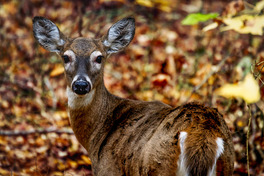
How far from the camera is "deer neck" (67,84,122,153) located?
4441mm

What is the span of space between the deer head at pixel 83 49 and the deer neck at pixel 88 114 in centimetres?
10

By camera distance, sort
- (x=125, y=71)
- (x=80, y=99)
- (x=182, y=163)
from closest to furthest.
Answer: (x=182, y=163) → (x=80, y=99) → (x=125, y=71)

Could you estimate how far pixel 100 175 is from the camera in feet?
13.0

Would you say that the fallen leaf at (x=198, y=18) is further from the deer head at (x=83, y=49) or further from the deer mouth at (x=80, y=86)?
the deer mouth at (x=80, y=86)

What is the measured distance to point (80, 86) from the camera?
13.4 feet

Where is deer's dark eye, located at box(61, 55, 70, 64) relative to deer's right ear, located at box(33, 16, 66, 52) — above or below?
below

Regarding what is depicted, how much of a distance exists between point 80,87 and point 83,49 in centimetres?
53

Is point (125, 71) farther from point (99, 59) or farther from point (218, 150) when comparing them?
point (218, 150)

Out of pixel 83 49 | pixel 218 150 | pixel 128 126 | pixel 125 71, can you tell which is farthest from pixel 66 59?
pixel 125 71

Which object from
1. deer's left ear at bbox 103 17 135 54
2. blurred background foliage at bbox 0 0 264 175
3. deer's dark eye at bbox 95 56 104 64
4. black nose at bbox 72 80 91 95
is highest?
deer's left ear at bbox 103 17 135 54

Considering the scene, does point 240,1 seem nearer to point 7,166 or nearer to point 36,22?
point 36,22

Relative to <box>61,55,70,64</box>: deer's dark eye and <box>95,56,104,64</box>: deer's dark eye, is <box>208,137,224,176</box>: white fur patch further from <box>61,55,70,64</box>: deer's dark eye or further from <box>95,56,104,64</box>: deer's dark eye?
<box>61,55,70,64</box>: deer's dark eye

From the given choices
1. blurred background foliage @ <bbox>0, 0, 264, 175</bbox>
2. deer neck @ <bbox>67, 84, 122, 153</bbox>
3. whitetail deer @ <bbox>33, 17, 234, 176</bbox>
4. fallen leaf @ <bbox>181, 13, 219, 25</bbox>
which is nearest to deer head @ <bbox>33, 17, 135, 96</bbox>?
whitetail deer @ <bbox>33, 17, 234, 176</bbox>

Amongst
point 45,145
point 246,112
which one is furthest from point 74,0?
point 246,112
